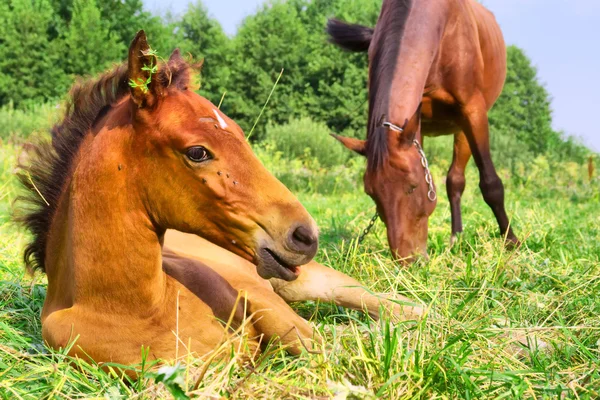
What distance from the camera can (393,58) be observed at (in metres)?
4.79

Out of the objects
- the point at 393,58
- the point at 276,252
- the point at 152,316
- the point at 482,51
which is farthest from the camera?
the point at 482,51

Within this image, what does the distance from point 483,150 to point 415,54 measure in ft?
3.77

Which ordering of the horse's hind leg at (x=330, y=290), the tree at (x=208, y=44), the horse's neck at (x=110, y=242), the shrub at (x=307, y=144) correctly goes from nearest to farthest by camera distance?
the horse's neck at (x=110, y=242) < the horse's hind leg at (x=330, y=290) < the shrub at (x=307, y=144) < the tree at (x=208, y=44)

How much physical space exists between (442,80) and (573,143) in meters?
20.6

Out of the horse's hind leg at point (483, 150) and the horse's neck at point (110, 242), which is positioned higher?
the horse's hind leg at point (483, 150)

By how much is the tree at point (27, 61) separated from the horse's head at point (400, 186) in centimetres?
2424

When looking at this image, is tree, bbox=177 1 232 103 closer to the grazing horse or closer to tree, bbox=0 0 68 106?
tree, bbox=0 0 68 106

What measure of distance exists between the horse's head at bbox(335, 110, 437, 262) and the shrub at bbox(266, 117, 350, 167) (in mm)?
13714

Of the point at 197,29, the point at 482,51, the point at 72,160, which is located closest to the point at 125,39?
the point at 197,29

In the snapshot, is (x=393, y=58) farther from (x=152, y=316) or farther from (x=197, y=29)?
(x=197, y=29)

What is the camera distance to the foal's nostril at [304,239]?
1988mm

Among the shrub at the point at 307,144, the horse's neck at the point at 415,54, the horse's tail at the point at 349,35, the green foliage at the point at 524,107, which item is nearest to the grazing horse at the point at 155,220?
the horse's neck at the point at 415,54

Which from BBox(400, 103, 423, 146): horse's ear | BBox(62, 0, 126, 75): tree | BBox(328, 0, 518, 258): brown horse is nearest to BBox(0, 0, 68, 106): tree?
BBox(62, 0, 126, 75): tree

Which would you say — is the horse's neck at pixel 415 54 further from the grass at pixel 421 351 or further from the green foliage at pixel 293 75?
the green foliage at pixel 293 75
